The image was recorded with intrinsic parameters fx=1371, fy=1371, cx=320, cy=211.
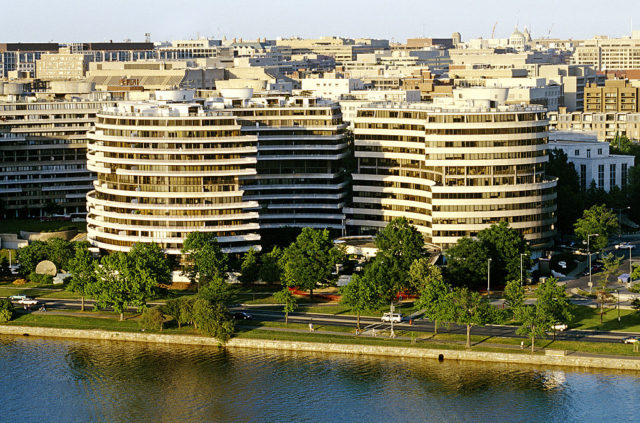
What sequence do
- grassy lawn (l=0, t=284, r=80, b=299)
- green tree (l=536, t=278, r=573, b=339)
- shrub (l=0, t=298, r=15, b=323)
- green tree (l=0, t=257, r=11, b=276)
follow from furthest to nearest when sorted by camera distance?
green tree (l=0, t=257, r=11, b=276)
grassy lawn (l=0, t=284, r=80, b=299)
shrub (l=0, t=298, r=15, b=323)
green tree (l=536, t=278, r=573, b=339)

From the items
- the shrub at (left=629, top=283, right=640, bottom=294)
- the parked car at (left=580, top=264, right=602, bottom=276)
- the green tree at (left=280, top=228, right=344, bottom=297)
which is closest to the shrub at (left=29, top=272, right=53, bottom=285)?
the green tree at (left=280, top=228, right=344, bottom=297)

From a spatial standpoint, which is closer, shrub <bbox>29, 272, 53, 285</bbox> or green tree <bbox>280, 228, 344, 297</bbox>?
green tree <bbox>280, 228, 344, 297</bbox>

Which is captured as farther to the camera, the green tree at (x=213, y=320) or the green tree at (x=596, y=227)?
the green tree at (x=596, y=227)

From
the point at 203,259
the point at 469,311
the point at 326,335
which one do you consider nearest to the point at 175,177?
the point at 203,259

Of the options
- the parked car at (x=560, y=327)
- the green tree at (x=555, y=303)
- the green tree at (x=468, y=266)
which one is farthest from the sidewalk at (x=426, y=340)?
the green tree at (x=468, y=266)

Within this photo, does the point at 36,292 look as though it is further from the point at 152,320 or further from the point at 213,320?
the point at 213,320

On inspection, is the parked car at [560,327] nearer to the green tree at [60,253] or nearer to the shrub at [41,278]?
the green tree at [60,253]

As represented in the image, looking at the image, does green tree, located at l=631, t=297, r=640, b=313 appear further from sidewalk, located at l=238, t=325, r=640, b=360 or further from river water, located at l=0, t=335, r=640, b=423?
river water, located at l=0, t=335, r=640, b=423
